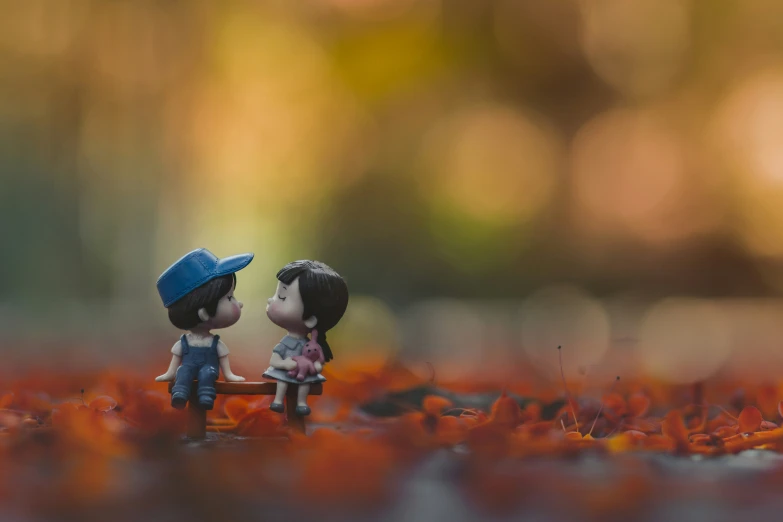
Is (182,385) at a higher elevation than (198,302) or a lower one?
lower

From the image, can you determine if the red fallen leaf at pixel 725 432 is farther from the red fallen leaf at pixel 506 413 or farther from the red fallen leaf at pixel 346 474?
the red fallen leaf at pixel 346 474

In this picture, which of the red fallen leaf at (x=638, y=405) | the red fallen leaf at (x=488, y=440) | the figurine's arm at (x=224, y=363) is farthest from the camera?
the red fallen leaf at (x=638, y=405)

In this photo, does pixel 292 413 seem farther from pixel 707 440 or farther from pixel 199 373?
pixel 707 440

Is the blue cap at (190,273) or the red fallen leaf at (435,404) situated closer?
the blue cap at (190,273)

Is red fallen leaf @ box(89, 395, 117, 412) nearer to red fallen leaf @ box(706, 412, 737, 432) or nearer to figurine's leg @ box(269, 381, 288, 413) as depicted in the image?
figurine's leg @ box(269, 381, 288, 413)

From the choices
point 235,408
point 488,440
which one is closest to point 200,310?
point 235,408

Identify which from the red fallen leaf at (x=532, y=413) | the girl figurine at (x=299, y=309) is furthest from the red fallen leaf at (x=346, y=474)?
the red fallen leaf at (x=532, y=413)

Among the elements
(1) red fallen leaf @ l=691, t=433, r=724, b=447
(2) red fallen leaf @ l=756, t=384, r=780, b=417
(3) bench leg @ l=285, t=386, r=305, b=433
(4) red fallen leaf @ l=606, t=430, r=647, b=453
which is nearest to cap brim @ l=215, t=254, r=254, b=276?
(3) bench leg @ l=285, t=386, r=305, b=433
